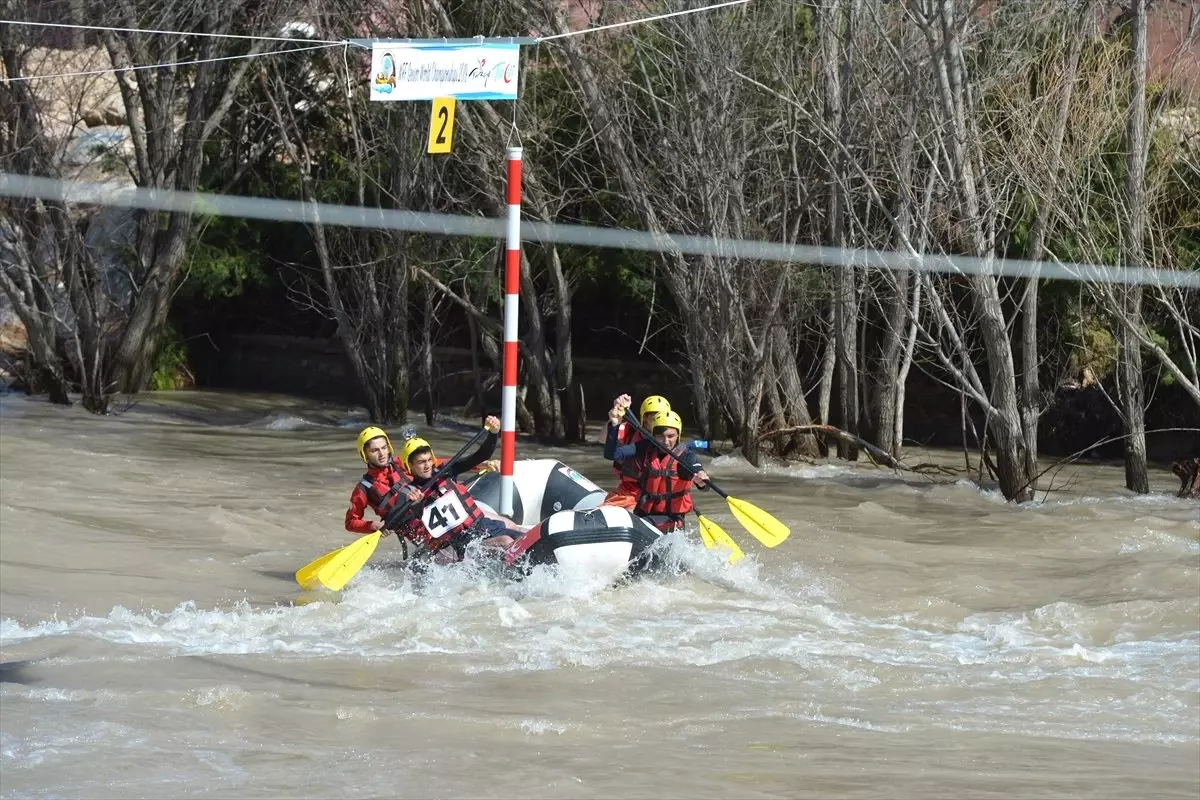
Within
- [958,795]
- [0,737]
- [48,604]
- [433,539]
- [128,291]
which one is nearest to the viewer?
[958,795]

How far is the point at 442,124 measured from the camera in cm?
875

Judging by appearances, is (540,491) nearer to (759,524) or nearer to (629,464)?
(629,464)

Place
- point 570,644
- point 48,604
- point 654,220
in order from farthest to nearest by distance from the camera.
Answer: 1. point 654,220
2. point 48,604
3. point 570,644

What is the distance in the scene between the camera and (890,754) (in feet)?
17.8

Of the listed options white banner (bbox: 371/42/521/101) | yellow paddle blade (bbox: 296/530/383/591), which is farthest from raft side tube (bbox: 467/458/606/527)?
white banner (bbox: 371/42/521/101)

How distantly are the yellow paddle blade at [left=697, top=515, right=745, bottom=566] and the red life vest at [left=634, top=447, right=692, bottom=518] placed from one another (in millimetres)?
261

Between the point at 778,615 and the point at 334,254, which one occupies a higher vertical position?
the point at 334,254

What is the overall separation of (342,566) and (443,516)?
0.69m

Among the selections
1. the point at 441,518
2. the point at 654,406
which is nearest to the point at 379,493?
the point at 441,518

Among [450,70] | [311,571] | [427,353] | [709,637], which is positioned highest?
[450,70]

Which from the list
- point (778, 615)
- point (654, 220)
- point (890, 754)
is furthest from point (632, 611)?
point (654, 220)

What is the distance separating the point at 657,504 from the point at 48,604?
352cm

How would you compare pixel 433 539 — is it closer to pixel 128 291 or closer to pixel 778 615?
pixel 778 615

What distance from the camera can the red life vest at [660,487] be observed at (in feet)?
29.7
